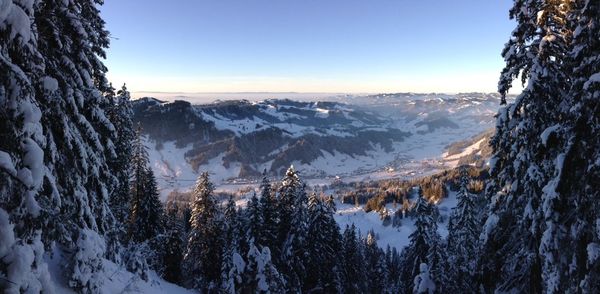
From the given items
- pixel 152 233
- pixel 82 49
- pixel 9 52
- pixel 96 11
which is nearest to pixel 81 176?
pixel 82 49

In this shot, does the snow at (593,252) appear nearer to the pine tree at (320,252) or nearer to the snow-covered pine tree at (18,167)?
the snow-covered pine tree at (18,167)

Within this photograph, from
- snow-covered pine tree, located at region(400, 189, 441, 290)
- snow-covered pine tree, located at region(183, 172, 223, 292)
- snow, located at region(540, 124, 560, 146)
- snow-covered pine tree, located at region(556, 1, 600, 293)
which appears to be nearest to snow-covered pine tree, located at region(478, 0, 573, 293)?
snow, located at region(540, 124, 560, 146)

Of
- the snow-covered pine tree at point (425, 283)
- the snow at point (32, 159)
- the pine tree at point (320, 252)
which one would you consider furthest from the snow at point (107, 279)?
the pine tree at point (320, 252)

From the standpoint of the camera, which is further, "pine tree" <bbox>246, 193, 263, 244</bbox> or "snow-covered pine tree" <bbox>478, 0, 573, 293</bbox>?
"pine tree" <bbox>246, 193, 263, 244</bbox>

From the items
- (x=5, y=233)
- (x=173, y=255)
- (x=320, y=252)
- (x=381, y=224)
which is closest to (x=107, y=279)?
(x=5, y=233)

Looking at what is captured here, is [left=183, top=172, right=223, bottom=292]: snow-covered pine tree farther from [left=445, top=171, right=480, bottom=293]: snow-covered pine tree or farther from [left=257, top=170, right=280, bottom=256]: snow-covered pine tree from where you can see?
[left=445, top=171, right=480, bottom=293]: snow-covered pine tree

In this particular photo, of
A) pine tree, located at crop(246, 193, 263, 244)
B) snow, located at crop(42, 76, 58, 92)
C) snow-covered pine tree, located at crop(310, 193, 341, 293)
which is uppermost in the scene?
snow, located at crop(42, 76, 58, 92)
